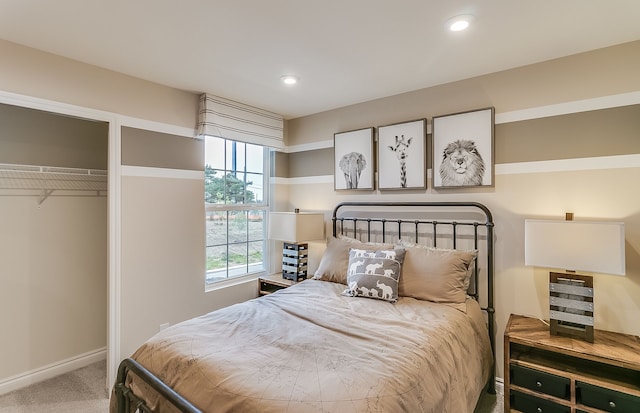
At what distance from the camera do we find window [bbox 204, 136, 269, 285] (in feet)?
10.6

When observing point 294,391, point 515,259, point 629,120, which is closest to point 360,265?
point 515,259

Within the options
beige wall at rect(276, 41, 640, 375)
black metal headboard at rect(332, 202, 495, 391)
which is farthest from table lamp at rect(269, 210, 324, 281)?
beige wall at rect(276, 41, 640, 375)

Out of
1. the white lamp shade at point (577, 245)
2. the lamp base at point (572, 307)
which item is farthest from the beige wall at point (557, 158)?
the white lamp shade at point (577, 245)

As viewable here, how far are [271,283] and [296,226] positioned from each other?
2.34 ft

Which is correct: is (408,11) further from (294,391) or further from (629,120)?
(294,391)

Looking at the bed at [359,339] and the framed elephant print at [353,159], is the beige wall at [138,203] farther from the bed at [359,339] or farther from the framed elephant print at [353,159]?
the framed elephant print at [353,159]

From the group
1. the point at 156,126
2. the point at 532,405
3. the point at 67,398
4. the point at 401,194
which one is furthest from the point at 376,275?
the point at 67,398

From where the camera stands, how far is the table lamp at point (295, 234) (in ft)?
10.5

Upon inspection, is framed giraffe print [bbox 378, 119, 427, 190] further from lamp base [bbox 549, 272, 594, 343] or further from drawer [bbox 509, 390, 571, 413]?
drawer [bbox 509, 390, 571, 413]

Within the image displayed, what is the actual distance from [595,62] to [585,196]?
Answer: 0.90m

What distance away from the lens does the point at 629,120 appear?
2.01 meters

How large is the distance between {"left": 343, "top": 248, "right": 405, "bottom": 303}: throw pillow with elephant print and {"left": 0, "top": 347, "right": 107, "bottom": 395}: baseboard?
8.18 feet

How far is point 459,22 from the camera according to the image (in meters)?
1.78

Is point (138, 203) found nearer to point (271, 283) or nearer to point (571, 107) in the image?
point (271, 283)
